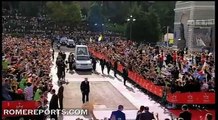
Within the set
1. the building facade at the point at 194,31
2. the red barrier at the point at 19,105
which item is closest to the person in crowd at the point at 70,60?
the building facade at the point at 194,31

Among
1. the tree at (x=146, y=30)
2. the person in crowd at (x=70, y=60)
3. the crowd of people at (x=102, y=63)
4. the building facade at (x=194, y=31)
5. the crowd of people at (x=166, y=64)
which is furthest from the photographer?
the person in crowd at (x=70, y=60)

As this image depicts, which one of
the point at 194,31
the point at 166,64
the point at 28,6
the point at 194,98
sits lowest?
the point at 194,98

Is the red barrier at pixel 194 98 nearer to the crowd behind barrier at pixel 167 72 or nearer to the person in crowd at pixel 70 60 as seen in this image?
the crowd behind barrier at pixel 167 72

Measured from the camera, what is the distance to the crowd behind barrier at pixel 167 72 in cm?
1873

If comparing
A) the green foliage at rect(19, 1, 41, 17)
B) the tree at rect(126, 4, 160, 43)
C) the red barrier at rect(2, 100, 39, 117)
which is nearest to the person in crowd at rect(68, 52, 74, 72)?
the tree at rect(126, 4, 160, 43)

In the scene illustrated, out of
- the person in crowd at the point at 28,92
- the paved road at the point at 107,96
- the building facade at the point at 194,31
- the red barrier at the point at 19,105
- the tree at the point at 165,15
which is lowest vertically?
the paved road at the point at 107,96

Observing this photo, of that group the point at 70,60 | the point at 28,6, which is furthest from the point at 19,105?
the point at 70,60

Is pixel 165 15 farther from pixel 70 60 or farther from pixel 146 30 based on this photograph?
pixel 70 60

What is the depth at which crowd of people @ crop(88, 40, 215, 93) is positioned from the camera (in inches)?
746

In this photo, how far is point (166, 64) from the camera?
A: 29.5m

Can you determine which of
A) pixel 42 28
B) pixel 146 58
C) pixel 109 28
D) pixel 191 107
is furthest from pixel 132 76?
pixel 42 28

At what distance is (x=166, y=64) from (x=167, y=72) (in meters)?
5.48

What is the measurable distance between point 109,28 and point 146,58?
3541 millimetres

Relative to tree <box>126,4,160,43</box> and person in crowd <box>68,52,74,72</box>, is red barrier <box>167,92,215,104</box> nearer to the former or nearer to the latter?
tree <box>126,4,160,43</box>
